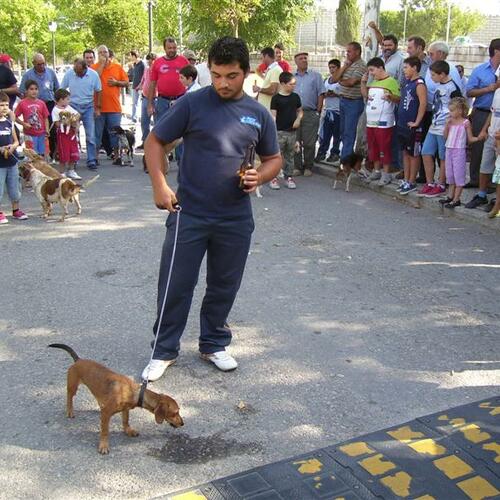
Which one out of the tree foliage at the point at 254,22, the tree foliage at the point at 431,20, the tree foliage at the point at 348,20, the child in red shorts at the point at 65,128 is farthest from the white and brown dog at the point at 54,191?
the tree foliage at the point at 431,20

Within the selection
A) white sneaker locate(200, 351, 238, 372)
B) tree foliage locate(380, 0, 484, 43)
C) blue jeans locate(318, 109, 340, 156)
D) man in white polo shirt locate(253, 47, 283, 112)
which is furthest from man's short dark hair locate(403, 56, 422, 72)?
tree foliage locate(380, 0, 484, 43)

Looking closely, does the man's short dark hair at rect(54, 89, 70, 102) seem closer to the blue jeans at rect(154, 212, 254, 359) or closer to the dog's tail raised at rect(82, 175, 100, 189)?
the dog's tail raised at rect(82, 175, 100, 189)

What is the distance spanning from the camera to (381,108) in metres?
9.62

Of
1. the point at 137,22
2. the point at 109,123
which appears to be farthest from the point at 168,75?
the point at 137,22

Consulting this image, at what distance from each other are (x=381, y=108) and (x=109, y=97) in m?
5.19

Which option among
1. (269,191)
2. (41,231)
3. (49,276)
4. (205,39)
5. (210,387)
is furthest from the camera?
(205,39)

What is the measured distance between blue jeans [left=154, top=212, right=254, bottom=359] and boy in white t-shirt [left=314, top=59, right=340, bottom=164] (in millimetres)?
7849

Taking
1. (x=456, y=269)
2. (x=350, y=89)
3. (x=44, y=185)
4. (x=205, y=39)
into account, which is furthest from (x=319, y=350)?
(x=205, y=39)

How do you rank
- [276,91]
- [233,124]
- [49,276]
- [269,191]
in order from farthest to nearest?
[276,91] → [269,191] → [49,276] → [233,124]

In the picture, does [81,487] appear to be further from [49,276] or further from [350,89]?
[350,89]

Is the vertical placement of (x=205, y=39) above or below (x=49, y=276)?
above

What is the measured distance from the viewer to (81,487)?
3219mm

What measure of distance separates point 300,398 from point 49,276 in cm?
323

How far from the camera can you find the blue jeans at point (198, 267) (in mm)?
4020
